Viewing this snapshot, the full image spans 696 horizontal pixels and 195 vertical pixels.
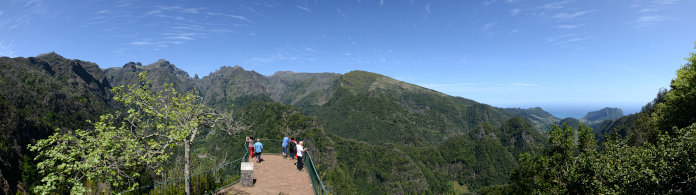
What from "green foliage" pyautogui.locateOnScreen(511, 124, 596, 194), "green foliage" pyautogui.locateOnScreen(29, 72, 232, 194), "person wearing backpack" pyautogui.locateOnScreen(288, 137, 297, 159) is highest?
"green foliage" pyautogui.locateOnScreen(29, 72, 232, 194)

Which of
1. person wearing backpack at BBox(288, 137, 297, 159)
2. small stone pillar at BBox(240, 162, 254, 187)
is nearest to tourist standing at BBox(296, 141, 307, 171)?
person wearing backpack at BBox(288, 137, 297, 159)

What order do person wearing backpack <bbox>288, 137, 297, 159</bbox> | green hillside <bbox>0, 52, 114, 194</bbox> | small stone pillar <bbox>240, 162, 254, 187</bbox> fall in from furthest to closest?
green hillside <bbox>0, 52, 114, 194</bbox> < person wearing backpack <bbox>288, 137, 297, 159</bbox> < small stone pillar <bbox>240, 162, 254, 187</bbox>

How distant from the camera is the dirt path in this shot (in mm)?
16797

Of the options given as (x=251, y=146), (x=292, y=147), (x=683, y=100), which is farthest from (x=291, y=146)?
(x=683, y=100)

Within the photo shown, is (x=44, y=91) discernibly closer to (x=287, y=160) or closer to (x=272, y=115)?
(x=272, y=115)

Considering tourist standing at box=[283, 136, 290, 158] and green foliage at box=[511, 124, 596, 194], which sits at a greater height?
tourist standing at box=[283, 136, 290, 158]

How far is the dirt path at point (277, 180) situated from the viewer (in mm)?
16797

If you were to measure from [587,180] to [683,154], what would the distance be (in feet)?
19.0

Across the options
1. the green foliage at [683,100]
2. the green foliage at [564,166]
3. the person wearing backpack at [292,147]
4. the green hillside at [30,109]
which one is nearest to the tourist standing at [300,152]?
the person wearing backpack at [292,147]

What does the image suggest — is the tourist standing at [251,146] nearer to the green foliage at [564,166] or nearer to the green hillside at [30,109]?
the green foliage at [564,166]

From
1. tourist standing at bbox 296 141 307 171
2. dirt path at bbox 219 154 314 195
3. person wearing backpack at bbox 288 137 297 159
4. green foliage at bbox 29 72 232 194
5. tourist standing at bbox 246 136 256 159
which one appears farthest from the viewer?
tourist standing at bbox 246 136 256 159

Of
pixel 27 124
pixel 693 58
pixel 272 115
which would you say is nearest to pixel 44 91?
pixel 27 124

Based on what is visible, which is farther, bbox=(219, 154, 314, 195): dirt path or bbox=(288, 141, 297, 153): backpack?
bbox=(288, 141, 297, 153): backpack

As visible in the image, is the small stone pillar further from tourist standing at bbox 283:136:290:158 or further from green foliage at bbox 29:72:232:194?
tourist standing at bbox 283:136:290:158
